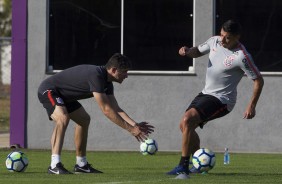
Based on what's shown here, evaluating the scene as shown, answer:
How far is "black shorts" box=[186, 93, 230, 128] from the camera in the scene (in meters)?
13.5

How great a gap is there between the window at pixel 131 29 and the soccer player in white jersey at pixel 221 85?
583cm

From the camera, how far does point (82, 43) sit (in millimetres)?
→ 19922

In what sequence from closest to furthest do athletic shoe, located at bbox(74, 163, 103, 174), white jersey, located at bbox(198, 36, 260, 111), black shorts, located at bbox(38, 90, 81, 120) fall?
white jersey, located at bbox(198, 36, 260, 111) → black shorts, located at bbox(38, 90, 81, 120) → athletic shoe, located at bbox(74, 163, 103, 174)

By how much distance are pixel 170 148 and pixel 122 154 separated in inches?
51.0

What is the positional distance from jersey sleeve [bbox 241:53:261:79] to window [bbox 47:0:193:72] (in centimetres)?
614

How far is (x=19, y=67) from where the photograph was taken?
65.4 feet

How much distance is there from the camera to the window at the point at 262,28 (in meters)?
19.5

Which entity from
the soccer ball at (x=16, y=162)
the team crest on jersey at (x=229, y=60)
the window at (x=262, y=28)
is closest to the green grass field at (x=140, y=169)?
the soccer ball at (x=16, y=162)

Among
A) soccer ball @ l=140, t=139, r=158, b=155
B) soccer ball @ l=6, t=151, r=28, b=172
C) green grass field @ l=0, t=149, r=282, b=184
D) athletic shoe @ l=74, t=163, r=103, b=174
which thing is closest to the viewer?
green grass field @ l=0, t=149, r=282, b=184

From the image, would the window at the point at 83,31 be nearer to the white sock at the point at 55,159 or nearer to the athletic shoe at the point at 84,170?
the athletic shoe at the point at 84,170

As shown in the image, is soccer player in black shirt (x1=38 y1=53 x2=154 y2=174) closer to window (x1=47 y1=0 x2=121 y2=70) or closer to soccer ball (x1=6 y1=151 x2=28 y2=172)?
soccer ball (x1=6 y1=151 x2=28 y2=172)


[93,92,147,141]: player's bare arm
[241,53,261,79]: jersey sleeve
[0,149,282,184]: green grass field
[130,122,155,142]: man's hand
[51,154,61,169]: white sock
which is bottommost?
[0,149,282,184]: green grass field

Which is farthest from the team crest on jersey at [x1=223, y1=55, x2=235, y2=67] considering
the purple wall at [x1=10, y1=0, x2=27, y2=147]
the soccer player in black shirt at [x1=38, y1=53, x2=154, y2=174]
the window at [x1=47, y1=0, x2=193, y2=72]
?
the purple wall at [x1=10, y1=0, x2=27, y2=147]

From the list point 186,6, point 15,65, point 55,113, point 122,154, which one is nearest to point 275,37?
point 186,6
